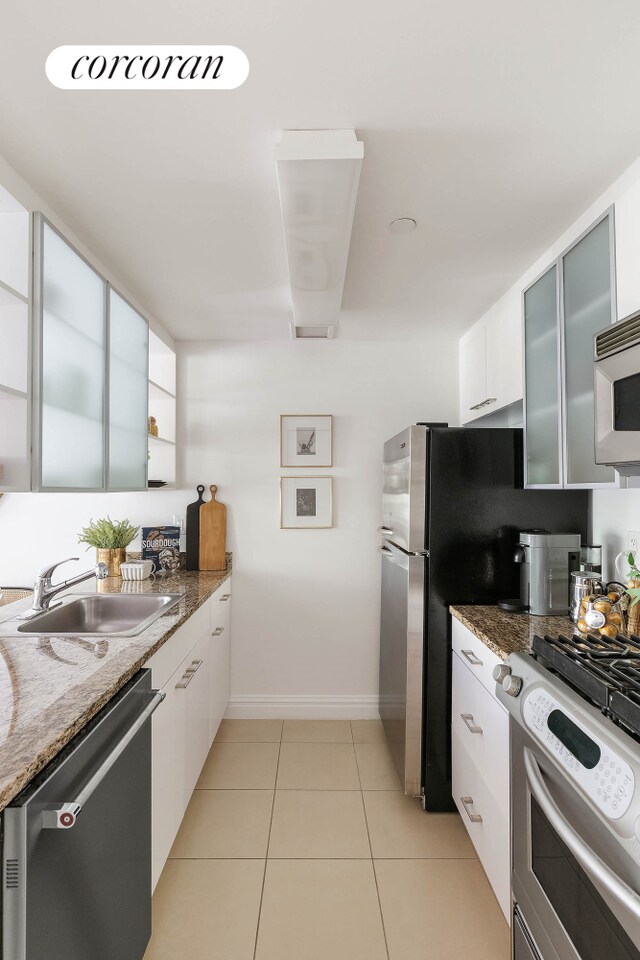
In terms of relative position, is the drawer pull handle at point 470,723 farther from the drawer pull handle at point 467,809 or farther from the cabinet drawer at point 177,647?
the cabinet drawer at point 177,647

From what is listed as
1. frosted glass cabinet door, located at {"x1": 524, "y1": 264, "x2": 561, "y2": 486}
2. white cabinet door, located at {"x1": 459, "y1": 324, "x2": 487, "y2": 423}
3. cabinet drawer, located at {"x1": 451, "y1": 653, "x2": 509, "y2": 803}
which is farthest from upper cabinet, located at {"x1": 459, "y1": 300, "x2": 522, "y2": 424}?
cabinet drawer, located at {"x1": 451, "y1": 653, "x2": 509, "y2": 803}

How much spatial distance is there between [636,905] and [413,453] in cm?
176

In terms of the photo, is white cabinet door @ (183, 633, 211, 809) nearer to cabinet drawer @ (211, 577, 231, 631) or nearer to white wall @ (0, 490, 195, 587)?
cabinet drawer @ (211, 577, 231, 631)

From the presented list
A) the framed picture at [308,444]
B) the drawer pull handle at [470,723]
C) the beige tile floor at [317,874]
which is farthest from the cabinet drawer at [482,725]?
the framed picture at [308,444]

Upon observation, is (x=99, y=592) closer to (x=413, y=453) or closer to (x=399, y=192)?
(x=413, y=453)

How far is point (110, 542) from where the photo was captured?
3.12 meters

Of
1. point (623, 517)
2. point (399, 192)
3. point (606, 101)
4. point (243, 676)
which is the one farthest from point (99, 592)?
point (606, 101)

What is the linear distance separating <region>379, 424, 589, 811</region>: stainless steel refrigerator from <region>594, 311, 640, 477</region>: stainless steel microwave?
0.95 m

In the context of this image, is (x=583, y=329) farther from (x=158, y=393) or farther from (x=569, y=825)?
(x=158, y=393)

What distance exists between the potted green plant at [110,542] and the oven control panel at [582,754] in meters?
2.46

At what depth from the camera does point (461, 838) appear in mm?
2250

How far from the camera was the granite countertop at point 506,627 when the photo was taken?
1.70 meters

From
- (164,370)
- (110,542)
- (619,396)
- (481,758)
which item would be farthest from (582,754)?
(164,370)

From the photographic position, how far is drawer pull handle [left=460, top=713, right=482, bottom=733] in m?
1.93
